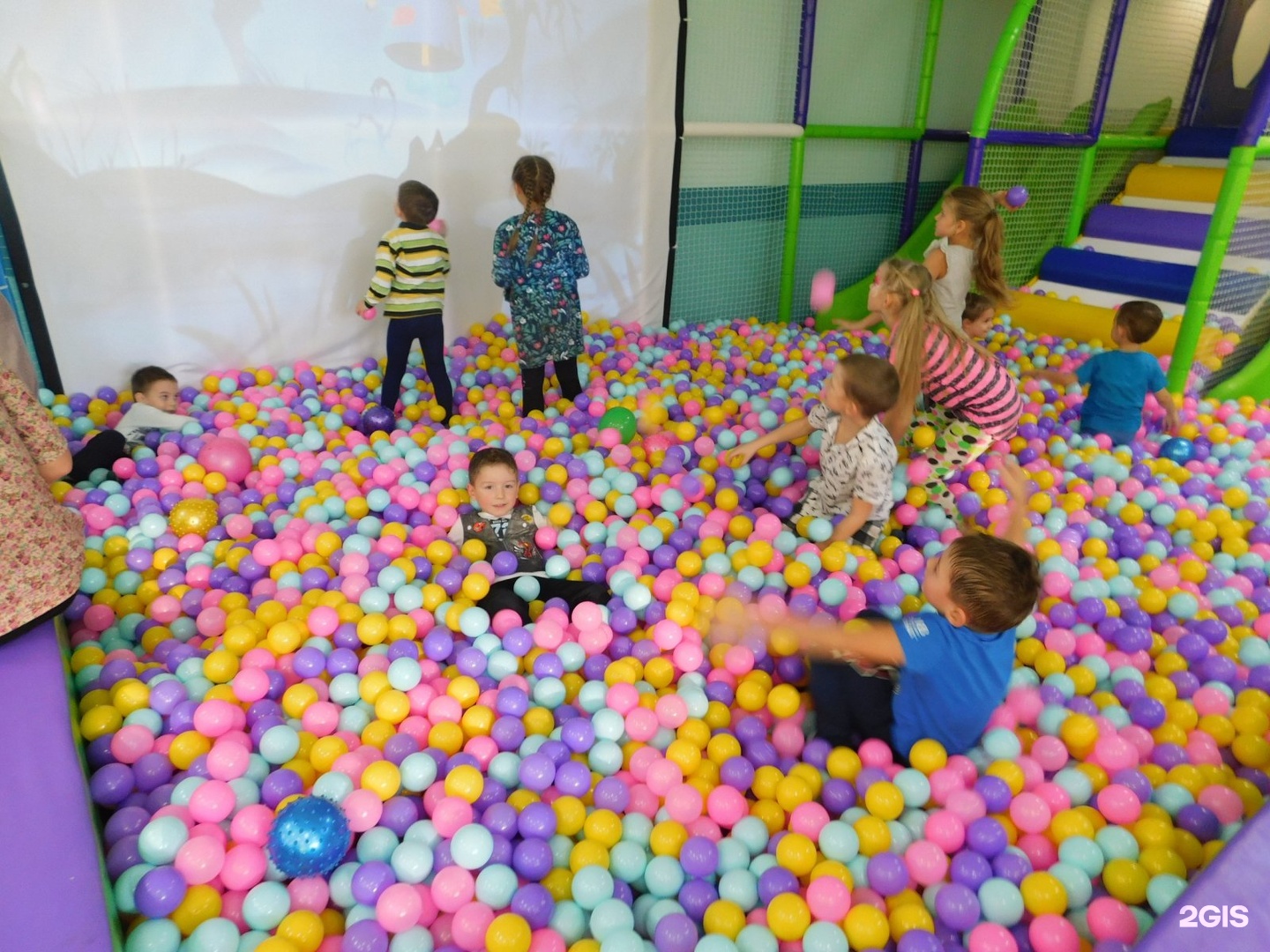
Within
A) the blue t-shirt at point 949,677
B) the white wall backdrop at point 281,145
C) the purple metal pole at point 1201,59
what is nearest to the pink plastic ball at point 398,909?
the blue t-shirt at point 949,677

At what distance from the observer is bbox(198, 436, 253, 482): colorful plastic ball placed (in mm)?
2867

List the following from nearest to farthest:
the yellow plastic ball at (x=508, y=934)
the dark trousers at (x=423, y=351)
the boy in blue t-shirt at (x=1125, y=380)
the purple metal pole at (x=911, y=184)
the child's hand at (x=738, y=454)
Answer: the yellow plastic ball at (x=508, y=934)
the child's hand at (x=738, y=454)
the boy in blue t-shirt at (x=1125, y=380)
the dark trousers at (x=423, y=351)
the purple metal pole at (x=911, y=184)

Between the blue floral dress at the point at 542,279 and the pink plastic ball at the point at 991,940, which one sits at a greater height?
the blue floral dress at the point at 542,279

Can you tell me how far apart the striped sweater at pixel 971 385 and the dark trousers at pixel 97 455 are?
8.79ft

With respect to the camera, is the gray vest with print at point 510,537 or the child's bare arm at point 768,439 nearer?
the gray vest with print at point 510,537

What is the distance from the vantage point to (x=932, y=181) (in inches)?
221

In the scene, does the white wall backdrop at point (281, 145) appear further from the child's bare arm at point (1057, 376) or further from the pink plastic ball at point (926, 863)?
the pink plastic ball at point (926, 863)

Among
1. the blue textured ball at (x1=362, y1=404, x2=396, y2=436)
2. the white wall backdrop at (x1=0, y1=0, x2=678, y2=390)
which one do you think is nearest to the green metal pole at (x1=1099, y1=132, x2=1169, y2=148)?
the white wall backdrop at (x1=0, y1=0, x2=678, y2=390)

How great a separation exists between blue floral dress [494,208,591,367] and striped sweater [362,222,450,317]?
23 centimetres

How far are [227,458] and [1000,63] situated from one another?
12.4ft

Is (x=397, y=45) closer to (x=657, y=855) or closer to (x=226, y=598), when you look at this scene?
(x=226, y=598)

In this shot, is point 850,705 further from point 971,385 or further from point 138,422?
point 138,422

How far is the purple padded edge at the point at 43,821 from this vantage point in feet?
3.94

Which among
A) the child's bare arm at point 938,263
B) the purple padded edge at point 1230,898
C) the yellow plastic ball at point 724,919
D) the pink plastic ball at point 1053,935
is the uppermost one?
the child's bare arm at point 938,263
